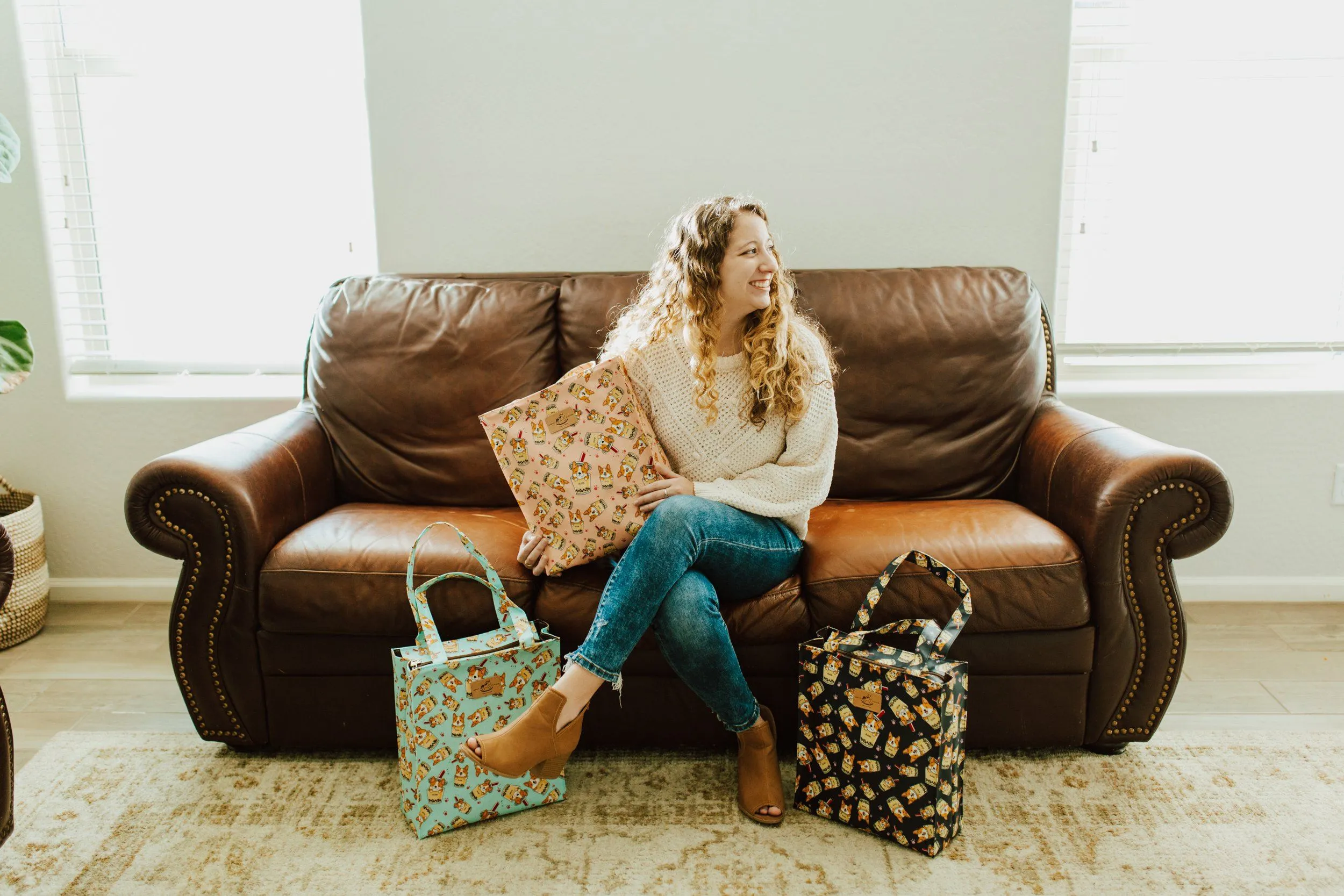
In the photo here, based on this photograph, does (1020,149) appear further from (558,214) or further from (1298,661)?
(1298,661)

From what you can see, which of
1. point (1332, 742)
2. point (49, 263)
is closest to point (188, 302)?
point (49, 263)

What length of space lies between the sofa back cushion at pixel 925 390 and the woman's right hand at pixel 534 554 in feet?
1.96

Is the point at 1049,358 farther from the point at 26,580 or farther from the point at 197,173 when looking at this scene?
the point at 26,580

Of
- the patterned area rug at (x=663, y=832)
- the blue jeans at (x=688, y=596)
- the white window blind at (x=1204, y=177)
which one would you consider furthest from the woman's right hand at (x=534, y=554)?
the white window blind at (x=1204, y=177)

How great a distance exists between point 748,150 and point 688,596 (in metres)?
1.37

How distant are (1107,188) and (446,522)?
1971mm

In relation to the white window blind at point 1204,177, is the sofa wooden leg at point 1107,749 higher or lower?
lower

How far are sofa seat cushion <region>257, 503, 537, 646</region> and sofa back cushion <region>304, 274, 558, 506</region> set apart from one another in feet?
1.23

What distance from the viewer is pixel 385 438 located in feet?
7.61

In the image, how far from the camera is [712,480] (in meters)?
1.96

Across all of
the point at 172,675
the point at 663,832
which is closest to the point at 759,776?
the point at 663,832

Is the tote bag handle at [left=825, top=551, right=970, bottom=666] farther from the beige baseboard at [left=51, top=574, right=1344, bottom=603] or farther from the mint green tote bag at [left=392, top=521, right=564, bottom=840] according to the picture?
the beige baseboard at [left=51, top=574, right=1344, bottom=603]

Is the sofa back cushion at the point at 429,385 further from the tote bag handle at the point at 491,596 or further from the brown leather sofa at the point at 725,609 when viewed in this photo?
the tote bag handle at the point at 491,596

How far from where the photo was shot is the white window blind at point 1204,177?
2590mm
